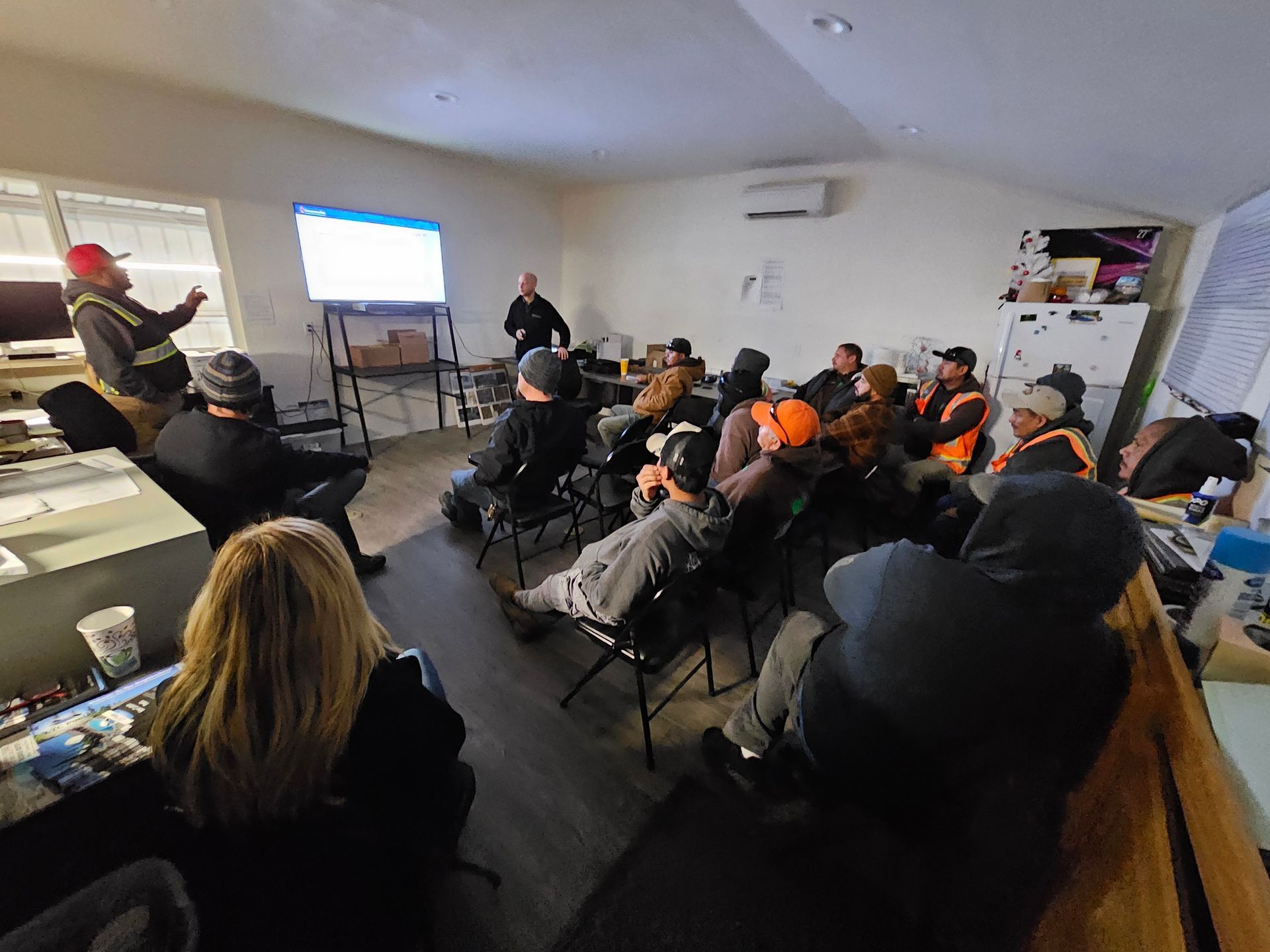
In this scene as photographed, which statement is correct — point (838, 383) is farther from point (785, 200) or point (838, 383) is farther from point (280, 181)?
point (280, 181)

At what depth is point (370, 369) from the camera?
15.0 feet

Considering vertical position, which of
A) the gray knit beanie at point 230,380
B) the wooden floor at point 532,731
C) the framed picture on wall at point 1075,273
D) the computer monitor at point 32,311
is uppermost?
the framed picture on wall at point 1075,273

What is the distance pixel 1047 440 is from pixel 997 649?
82.7 inches

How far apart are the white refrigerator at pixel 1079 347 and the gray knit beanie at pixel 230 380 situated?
450 cm

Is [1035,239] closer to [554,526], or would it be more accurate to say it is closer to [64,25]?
[554,526]

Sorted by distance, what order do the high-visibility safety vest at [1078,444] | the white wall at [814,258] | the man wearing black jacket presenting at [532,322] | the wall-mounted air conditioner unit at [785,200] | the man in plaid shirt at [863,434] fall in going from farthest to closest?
the man wearing black jacket presenting at [532,322], the wall-mounted air conditioner unit at [785,200], the white wall at [814,258], the man in plaid shirt at [863,434], the high-visibility safety vest at [1078,444]

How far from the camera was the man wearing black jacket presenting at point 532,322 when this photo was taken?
17.3 feet

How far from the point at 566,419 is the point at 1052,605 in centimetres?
209

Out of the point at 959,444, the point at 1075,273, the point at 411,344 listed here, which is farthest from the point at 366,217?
the point at 1075,273

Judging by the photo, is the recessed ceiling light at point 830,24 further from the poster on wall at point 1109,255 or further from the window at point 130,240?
the window at point 130,240

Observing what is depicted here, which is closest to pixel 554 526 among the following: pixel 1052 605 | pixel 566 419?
pixel 566 419

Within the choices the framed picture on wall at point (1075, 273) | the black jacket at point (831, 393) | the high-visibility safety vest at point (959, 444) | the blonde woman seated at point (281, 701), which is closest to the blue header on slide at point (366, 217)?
the black jacket at point (831, 393)

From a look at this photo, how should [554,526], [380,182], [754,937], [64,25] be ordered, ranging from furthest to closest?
1. [380,182]
2. [554,526]
3. [64,25]
4. [754,937]

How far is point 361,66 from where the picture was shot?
283 cm
